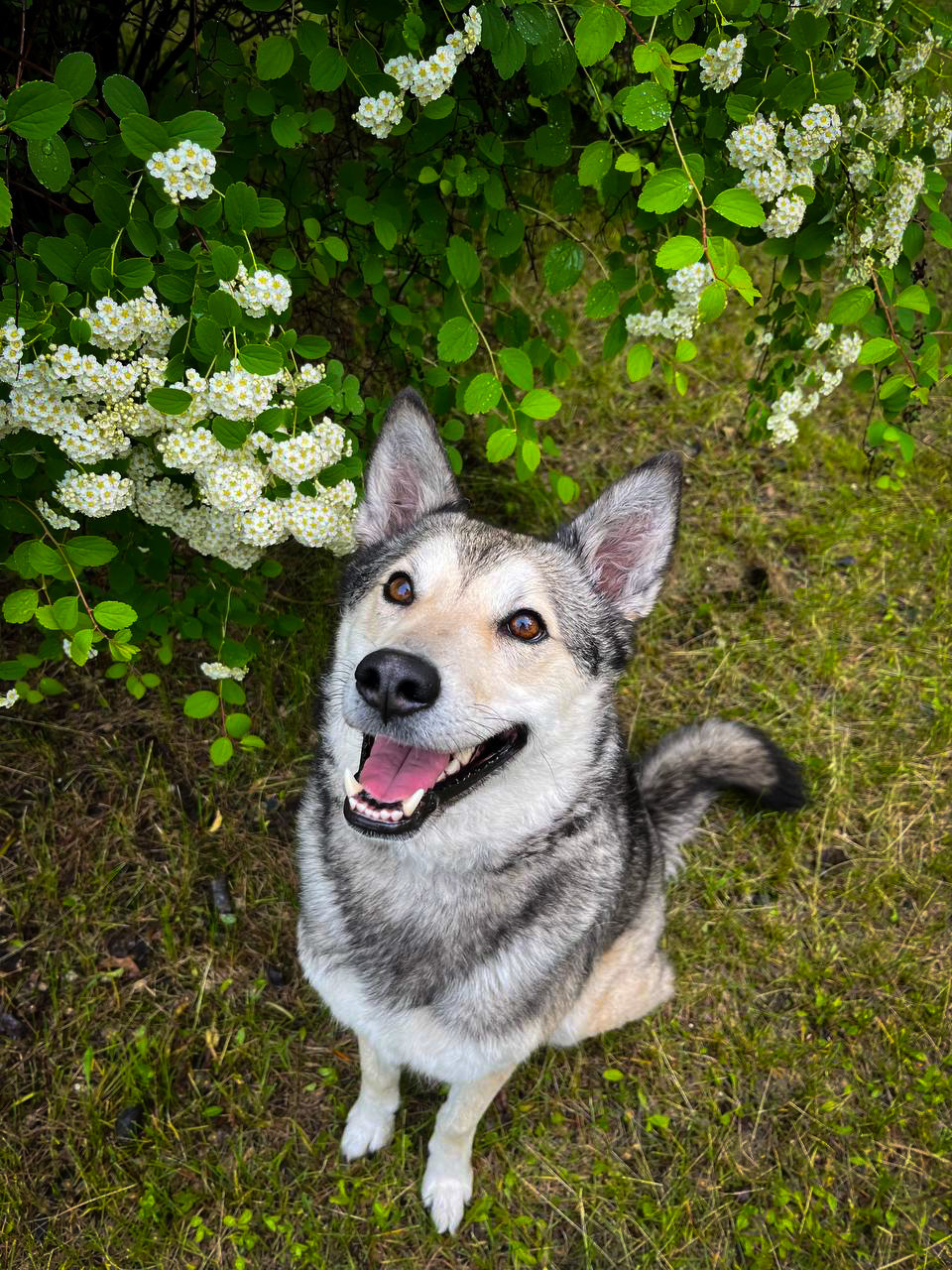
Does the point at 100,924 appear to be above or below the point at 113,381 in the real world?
below

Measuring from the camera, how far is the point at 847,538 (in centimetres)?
474

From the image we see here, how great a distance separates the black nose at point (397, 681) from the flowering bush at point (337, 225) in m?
0.45

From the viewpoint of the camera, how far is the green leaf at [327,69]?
1.96m

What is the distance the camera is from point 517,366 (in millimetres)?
2258

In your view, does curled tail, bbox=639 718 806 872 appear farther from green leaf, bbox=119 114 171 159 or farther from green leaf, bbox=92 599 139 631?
green leaf, bbox=119 114 171 159

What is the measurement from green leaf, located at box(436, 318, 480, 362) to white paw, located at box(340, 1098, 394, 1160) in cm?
267

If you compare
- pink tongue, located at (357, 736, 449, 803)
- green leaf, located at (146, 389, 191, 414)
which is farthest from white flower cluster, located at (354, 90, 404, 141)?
pink tongue, located at (357, 736, 449, 803)

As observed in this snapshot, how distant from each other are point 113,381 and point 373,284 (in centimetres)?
124

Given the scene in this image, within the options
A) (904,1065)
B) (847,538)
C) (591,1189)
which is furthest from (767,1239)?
(847,538)

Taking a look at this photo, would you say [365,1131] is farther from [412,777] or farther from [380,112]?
[380,112]

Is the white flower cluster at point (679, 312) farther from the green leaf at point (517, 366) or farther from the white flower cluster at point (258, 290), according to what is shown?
the white flower cluster at point (258, 290)

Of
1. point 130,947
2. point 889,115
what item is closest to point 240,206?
point 889,115

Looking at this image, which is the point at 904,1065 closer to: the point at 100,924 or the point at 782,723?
the point at 782,723

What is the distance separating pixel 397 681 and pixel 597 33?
58.1 inches
